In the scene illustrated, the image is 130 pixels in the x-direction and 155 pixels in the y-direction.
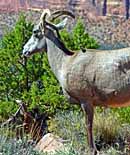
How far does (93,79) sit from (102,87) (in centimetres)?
14

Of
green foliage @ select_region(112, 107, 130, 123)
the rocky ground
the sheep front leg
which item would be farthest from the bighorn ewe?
the rocky ground

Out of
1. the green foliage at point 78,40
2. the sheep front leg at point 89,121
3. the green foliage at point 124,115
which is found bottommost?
the green foliage at point 124,115

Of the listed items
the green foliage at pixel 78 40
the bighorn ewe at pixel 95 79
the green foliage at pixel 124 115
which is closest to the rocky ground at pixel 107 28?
the green foliage at pixel 78 40

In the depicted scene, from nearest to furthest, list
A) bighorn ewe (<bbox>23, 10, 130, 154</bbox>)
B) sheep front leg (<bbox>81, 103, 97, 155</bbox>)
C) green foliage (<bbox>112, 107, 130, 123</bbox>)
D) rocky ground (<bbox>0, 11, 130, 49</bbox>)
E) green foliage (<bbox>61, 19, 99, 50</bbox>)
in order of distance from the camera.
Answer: bighorn ewe (<bbox>23, 10, 130, 154</bbox>), sheep front leg (<bbox>81, 103, 97, 155</bbox>), green foliage (<bbox>112, 107, 130, 123</bbox>), green foliage (<bbox>61, 19, 99, 50</bbox>), rocky ground (<bbox>0, 11, 130, 49</bbox>)

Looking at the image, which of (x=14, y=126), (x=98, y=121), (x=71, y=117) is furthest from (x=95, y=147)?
(x=14, y=126)

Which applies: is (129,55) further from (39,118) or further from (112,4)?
(112,4)

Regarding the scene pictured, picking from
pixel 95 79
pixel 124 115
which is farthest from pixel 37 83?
pixel 95 79

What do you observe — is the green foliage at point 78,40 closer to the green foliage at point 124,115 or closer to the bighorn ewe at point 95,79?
the green foliage at point 124,115

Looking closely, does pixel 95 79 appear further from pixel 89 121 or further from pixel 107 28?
pixel 107 28

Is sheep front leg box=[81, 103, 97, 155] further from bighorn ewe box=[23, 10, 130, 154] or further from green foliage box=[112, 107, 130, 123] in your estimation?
green foliage box=[112, 107, 130, 123]

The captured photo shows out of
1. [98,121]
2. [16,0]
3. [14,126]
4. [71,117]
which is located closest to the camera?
[98,121]

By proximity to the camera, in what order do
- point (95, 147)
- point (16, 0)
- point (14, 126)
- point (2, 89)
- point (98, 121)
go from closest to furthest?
point (95, 147), point (98, 121), point (14, 126), point (2, 89), point (16, 0)

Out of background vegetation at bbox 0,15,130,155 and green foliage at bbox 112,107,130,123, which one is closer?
green foliage at bbox 112,107,130,123

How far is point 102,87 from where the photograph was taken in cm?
692
